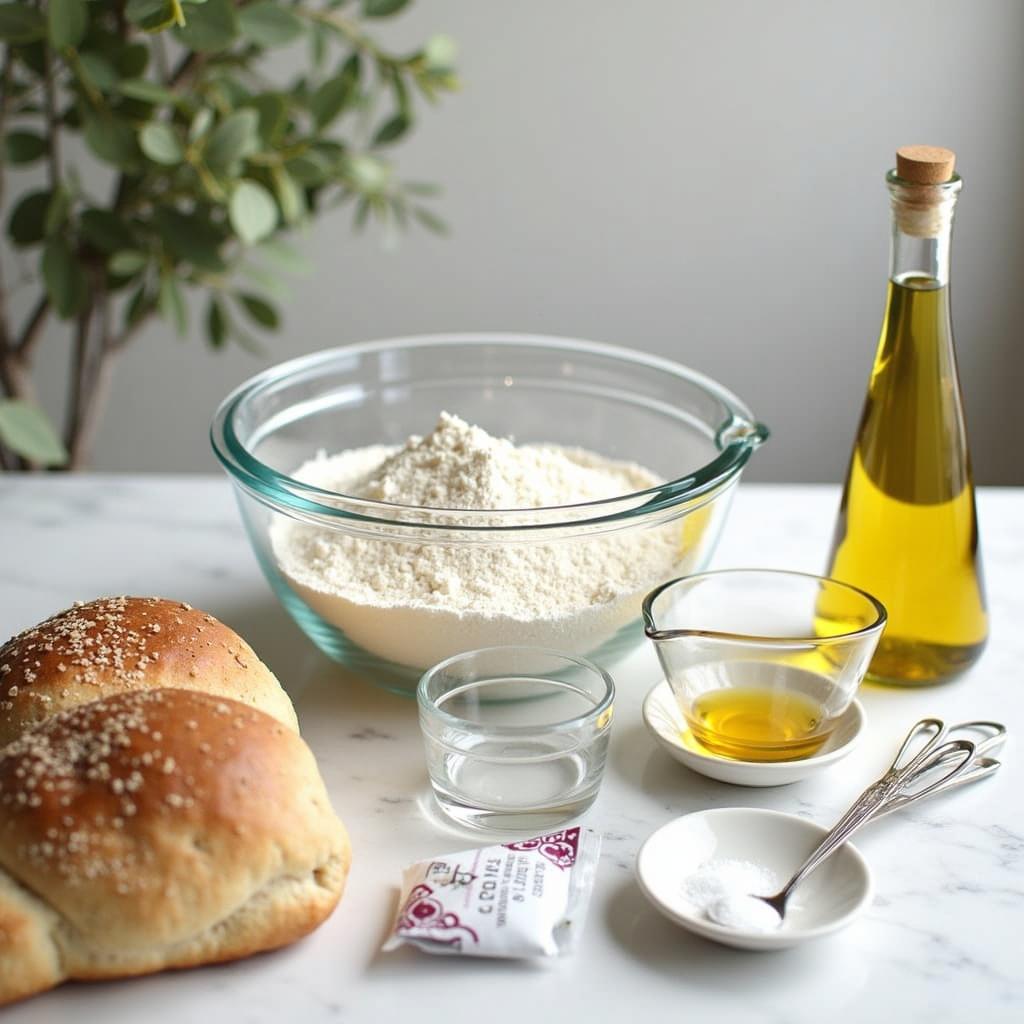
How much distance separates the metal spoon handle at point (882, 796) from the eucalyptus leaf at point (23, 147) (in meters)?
1.23

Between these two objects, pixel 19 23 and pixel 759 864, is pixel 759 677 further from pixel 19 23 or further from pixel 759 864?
pixel 19 23

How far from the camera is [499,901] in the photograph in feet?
2.47

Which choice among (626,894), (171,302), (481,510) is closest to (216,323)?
(171,302)

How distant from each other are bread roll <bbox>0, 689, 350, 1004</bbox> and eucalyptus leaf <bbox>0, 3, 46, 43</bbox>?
0.82 meters

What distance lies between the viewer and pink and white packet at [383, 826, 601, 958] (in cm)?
74

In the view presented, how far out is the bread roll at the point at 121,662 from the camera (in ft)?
2.74

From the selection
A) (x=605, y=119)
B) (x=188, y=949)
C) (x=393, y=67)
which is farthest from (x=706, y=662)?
(x=605, y=119)

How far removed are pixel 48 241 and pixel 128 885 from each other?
1048mm

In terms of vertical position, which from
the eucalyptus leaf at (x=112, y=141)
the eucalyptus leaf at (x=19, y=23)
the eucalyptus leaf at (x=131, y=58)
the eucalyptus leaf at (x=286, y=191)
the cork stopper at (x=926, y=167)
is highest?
the eucalyptus leaf at (x=19, y=23)

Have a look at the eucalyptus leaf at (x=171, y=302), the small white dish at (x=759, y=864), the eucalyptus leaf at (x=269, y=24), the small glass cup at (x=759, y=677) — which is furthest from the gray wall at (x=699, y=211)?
the small white dish at (x=759, y=864)

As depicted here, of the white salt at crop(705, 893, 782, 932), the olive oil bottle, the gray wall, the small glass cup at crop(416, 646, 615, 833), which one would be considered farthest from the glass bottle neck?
the gray wall

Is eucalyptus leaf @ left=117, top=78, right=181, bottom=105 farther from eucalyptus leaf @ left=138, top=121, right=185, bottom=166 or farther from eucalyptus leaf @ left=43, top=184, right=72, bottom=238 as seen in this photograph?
eucalyptus leaf @ left=43, top=184, right=72, bottom=238

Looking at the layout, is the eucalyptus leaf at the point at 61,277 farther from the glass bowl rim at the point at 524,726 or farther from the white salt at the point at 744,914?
the white salt at the point at 744,914

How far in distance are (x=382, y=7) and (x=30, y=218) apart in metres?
0.50
